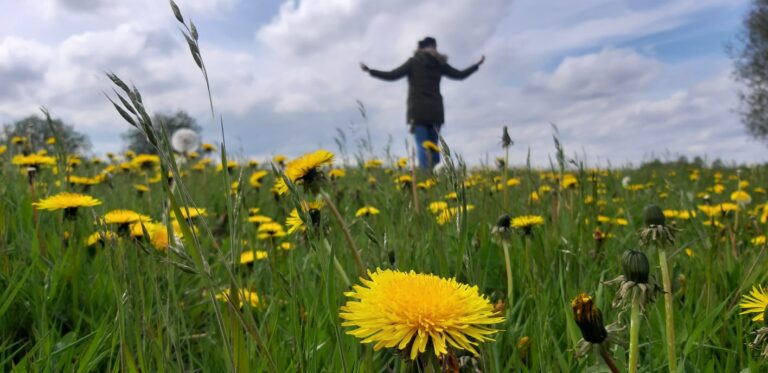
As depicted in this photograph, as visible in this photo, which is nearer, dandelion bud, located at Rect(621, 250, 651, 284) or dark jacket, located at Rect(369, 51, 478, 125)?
dandelion bud, located at Rect(621, 250, 651, 284)

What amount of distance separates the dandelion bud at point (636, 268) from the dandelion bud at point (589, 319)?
0.13 metres

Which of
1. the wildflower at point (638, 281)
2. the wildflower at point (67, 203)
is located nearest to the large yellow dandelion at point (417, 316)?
the wildflower at point (638, 281)

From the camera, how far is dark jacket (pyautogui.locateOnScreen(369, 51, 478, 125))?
9172 mm

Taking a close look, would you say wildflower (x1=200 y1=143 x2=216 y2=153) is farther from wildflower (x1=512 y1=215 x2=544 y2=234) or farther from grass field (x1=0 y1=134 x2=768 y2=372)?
wildflower (x1=512 y1=215 x2=544 y2=234)

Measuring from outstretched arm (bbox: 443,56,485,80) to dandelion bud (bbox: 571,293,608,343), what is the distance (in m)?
9.04

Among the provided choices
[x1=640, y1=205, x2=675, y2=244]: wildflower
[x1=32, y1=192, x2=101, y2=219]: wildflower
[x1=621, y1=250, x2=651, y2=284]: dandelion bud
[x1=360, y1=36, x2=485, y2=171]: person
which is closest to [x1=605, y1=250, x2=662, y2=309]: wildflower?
[x1=621, y1=250, x2=651, y2=284]: dandelion bud

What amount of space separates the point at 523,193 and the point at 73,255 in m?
3.08

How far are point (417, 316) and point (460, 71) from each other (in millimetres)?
9466

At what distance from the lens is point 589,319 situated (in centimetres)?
81

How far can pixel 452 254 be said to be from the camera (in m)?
2.01

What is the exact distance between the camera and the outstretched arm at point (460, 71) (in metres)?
9.59

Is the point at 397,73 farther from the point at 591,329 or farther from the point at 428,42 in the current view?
the point at 591,329

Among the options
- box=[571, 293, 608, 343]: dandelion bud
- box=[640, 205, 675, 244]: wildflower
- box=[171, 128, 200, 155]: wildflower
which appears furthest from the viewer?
box=[171, 128, 200, 155]: wildflower

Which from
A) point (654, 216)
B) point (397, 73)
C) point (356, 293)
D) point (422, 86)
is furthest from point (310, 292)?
point (397, 73)
